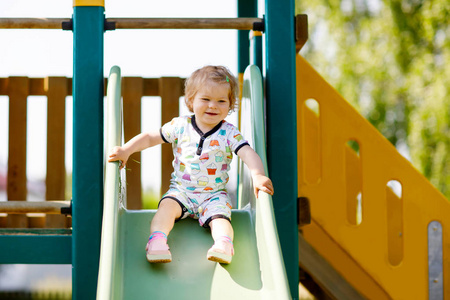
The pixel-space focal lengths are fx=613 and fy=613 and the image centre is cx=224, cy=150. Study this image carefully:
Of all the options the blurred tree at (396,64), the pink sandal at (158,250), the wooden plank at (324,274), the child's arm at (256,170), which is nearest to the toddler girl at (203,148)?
the child's arm at (256,170)

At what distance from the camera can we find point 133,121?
5082 millimetres

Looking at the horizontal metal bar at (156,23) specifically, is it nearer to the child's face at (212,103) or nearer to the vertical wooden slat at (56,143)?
the child's face at (212,103)

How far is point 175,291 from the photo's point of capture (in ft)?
7.73

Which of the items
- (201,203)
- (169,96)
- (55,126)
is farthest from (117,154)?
(55,126)

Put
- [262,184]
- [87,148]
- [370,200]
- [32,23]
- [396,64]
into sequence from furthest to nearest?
[396,64] → [370,200] → [32,23] → [87,148] → [262,184]

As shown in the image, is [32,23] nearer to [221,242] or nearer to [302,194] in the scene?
[221,242]

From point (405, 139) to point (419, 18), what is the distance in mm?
2248

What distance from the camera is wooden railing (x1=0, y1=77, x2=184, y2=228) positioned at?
5.00 metres

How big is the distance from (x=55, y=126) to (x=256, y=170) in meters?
3.01

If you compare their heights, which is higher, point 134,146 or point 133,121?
point 133,121

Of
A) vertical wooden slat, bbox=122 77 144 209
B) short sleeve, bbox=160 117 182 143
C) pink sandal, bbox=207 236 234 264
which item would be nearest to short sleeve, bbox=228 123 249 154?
short sleeve, bbox=160 117 182 143

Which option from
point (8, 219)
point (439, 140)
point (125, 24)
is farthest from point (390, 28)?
point (125, 24)

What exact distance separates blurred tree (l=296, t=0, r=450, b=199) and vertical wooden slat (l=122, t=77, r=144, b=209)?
16.7 ft

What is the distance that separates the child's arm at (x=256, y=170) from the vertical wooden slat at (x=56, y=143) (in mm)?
2767
